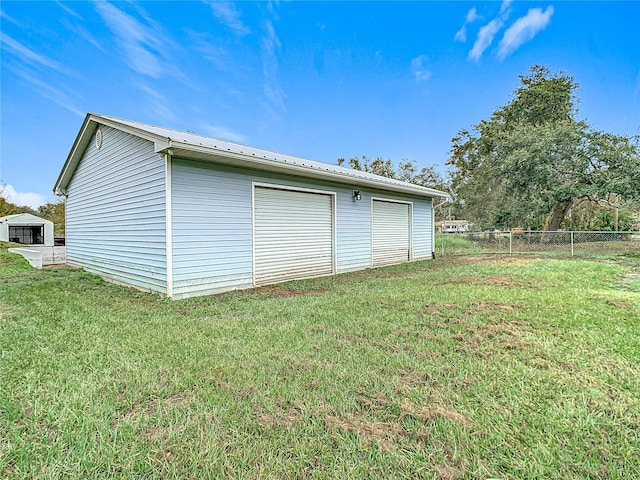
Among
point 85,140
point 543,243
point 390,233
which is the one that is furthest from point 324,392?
point 543,243

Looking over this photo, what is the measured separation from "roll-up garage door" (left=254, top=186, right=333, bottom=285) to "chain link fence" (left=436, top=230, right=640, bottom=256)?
275 inches

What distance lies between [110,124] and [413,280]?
7072 millimetres

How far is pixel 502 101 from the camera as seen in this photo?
21.6 meters

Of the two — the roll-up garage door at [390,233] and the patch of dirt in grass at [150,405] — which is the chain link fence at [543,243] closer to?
the roll-up garage door at [390,233]

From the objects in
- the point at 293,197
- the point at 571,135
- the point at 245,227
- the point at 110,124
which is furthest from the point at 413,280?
the point at 571,135

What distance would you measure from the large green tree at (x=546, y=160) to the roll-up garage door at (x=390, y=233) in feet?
29.6

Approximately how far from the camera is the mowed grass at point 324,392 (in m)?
1.50

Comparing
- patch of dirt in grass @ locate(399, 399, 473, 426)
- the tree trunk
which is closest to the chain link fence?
the tree trunk

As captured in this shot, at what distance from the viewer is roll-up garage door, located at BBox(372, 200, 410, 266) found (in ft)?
31.0

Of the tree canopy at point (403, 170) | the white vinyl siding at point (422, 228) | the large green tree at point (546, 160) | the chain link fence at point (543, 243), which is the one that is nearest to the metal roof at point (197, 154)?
the white vinyl siding at point (422, 228)

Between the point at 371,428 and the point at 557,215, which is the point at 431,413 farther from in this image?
the point at 557,215

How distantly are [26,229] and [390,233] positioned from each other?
23122mm

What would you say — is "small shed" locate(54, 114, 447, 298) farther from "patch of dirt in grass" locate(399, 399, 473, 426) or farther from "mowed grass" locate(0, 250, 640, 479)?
"patch of dirt in grass" locate(399, 399, 473, 426)

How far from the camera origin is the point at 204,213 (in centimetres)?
557
